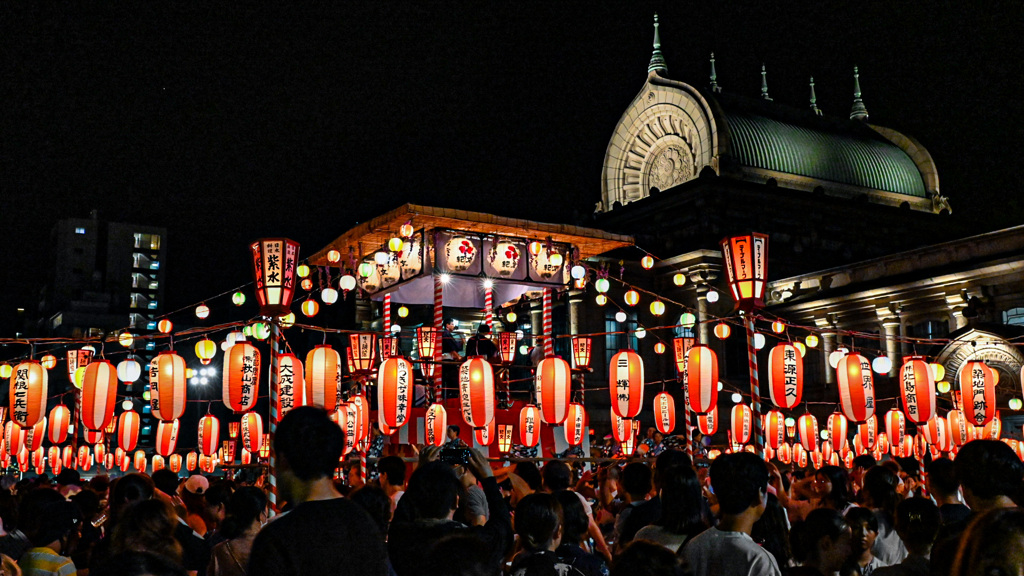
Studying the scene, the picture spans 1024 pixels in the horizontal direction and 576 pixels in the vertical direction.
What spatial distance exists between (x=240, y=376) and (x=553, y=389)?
6506mm

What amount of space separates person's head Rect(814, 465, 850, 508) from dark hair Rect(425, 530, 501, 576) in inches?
245

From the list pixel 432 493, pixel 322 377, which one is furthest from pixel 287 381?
pixel 432 493

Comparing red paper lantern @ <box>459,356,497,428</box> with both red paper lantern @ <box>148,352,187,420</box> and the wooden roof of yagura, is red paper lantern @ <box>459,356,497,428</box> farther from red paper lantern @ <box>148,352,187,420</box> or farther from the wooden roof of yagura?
red paper lantern @ <box>148,352,187,420</box>

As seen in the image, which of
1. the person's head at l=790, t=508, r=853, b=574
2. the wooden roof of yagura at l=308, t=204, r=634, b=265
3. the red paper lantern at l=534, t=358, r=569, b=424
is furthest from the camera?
the wooden roof of yagura at l=308, t=204, r=634, b=265

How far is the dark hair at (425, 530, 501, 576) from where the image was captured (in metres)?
3.40

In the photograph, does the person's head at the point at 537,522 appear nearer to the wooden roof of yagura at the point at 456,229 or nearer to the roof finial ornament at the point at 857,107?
the wooden roof of yagura at the point at 456,229

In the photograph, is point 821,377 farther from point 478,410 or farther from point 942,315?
point 478,410

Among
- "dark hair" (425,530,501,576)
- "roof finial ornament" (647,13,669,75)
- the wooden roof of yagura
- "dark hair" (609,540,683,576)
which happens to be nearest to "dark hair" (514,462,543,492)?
"dark hair" (609,540,683,576)

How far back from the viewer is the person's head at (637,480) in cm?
693

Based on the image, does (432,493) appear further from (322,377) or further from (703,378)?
(703,378)

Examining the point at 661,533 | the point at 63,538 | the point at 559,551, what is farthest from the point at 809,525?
the point at 63,538

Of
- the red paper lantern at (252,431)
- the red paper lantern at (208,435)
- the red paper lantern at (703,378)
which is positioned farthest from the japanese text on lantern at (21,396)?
the red paper lantern at (703,378)

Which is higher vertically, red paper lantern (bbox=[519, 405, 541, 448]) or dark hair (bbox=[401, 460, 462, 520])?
dark hair (bbox=[401, 460, 462, 520])

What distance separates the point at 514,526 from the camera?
5.60 metres
